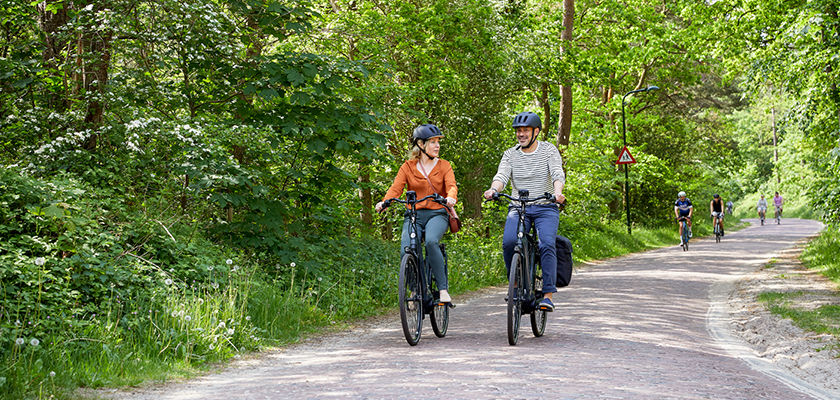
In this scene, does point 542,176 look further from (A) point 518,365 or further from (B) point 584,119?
(B) point 584,119

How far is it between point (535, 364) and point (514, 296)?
1093 mm

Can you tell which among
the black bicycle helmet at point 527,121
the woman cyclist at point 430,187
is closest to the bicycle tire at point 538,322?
the woman cyclist at point 430,187

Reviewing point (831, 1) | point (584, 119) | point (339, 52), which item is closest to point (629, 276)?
point (831, 1)

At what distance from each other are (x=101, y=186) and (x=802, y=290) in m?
10.4

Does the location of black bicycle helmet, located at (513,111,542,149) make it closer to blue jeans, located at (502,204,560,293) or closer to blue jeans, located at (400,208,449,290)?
blue jeans, located at (502,204,560,293)

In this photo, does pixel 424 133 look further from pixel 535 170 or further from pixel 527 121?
pixel 535 170

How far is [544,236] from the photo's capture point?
7090mm

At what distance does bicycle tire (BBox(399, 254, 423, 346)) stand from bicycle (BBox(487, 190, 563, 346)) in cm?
92

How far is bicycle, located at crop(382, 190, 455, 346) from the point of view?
6.71 meters

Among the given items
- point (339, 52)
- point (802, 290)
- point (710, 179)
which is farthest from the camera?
point (710, 179)

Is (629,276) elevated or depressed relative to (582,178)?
depressed

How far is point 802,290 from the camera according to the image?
11.4 meters

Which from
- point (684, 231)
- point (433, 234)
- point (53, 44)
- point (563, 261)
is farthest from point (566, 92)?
point (433, 234)

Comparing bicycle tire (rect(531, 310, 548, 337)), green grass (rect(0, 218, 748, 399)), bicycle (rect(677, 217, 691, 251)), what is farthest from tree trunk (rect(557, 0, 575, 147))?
bicycle tire (rect(531, 310, 548, 337))
